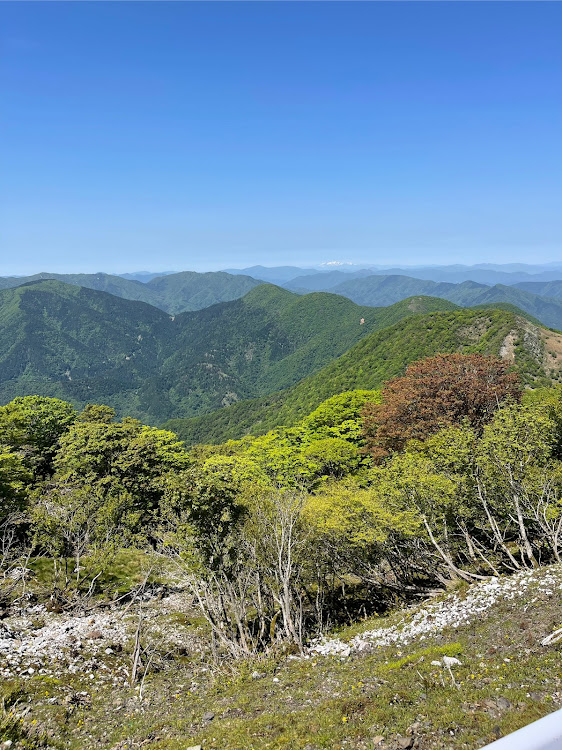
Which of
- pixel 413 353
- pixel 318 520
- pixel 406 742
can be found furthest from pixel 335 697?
pixel 413 353

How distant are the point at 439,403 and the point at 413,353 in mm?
65809

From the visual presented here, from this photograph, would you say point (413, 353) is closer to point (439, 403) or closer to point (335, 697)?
point (439, 403)

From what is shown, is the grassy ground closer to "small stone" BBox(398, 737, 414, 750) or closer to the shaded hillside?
"small stone" BBox(398, 737, 414, 750)

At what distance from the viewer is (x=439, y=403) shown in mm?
38938

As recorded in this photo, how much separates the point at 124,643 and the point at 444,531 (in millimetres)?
16762

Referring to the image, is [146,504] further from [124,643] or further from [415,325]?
[415,325]

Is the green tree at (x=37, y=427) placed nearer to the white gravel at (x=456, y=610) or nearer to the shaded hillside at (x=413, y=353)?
the white gravel at (x=456, y=610)

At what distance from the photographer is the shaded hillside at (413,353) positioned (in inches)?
2884

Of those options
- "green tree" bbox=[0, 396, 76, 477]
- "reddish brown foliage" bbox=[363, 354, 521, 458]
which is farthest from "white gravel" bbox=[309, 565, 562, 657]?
"green tree" bbox=[0, 396, 76, 477]

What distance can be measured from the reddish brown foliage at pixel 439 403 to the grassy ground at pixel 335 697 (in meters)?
19.7

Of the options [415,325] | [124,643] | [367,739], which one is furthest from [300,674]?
[415,325]

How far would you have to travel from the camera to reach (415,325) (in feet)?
379

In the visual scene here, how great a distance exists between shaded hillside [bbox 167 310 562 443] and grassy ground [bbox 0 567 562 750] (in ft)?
190

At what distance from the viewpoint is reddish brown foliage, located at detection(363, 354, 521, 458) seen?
3784 centimetres
